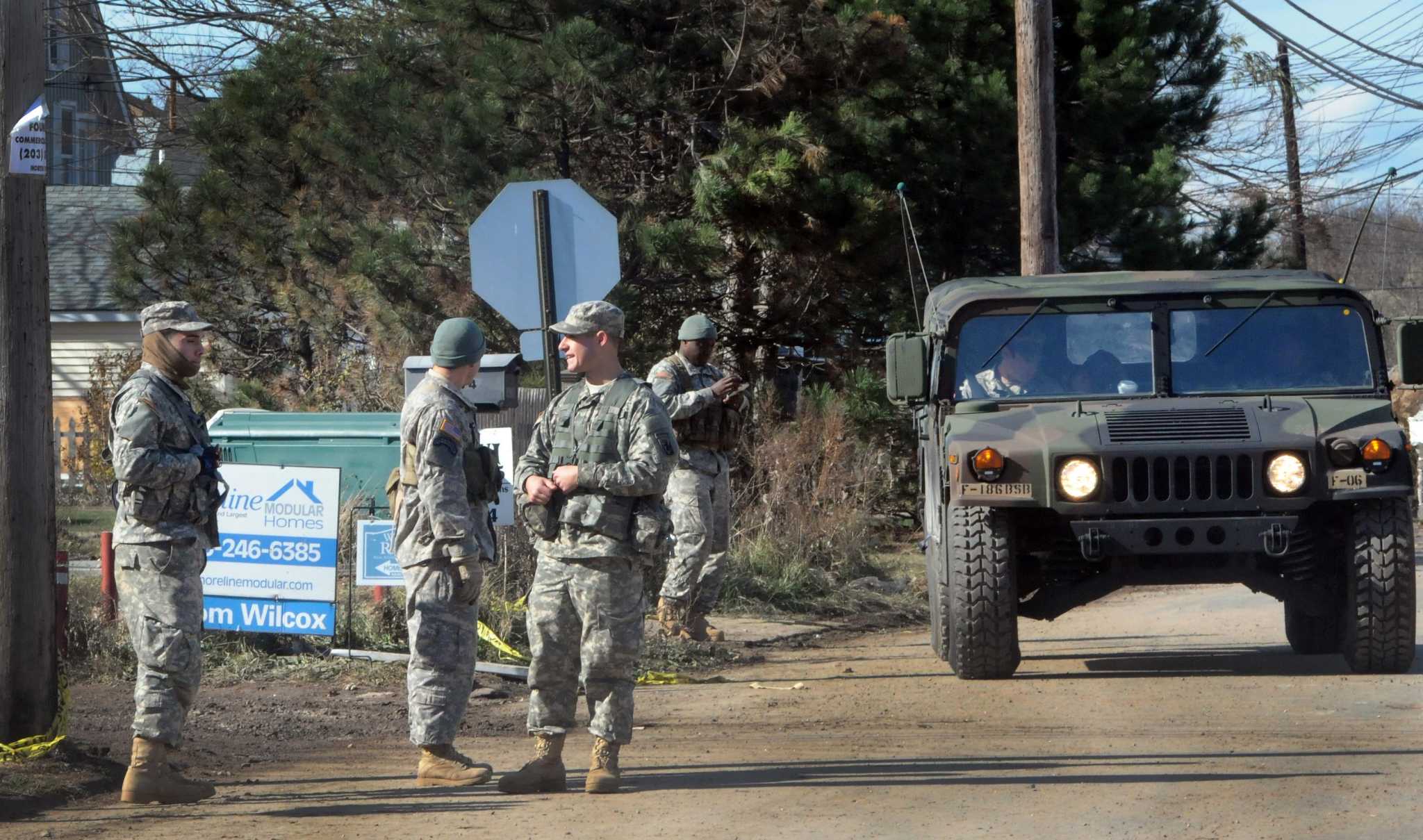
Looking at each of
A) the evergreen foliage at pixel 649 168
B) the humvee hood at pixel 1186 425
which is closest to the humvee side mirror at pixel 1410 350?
the humvee hood at pixel 1186 425

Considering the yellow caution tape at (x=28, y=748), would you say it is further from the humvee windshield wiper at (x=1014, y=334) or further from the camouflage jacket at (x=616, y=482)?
the humvee windshield wiper at (x=1014, y=334)

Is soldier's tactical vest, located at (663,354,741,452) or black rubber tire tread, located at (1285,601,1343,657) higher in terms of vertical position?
soldier's tactical vest, located at (663,354,741,452)

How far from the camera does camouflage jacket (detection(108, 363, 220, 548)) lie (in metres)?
5.72

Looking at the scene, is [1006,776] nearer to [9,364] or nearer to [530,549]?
[9,364]

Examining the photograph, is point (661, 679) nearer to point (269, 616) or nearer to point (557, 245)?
point (269, 616)

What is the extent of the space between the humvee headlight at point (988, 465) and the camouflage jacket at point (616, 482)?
229cm

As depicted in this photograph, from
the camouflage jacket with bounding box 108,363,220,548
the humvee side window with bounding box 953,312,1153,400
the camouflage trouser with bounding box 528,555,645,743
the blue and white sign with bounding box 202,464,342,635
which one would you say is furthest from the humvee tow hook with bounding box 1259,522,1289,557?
the camouflage jacket with bounding box 108,363,220,548

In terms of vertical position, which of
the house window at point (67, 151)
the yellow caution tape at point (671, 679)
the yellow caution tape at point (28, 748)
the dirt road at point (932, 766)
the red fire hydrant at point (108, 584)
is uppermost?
the house window at point (67, 151)

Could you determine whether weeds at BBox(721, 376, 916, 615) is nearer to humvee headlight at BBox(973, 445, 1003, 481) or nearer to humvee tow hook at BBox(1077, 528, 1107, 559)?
humvee headlight at BBox(973, 445, 1003, 481)

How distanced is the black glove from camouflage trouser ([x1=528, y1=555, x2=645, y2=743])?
123 centimetres

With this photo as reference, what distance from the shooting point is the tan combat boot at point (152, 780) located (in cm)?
575

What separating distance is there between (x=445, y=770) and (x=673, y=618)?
3657 millimetres

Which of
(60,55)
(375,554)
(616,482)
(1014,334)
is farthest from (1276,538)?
(60,55)

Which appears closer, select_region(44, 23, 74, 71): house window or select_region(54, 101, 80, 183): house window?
select_region(44, 23, 74, 71): house window
